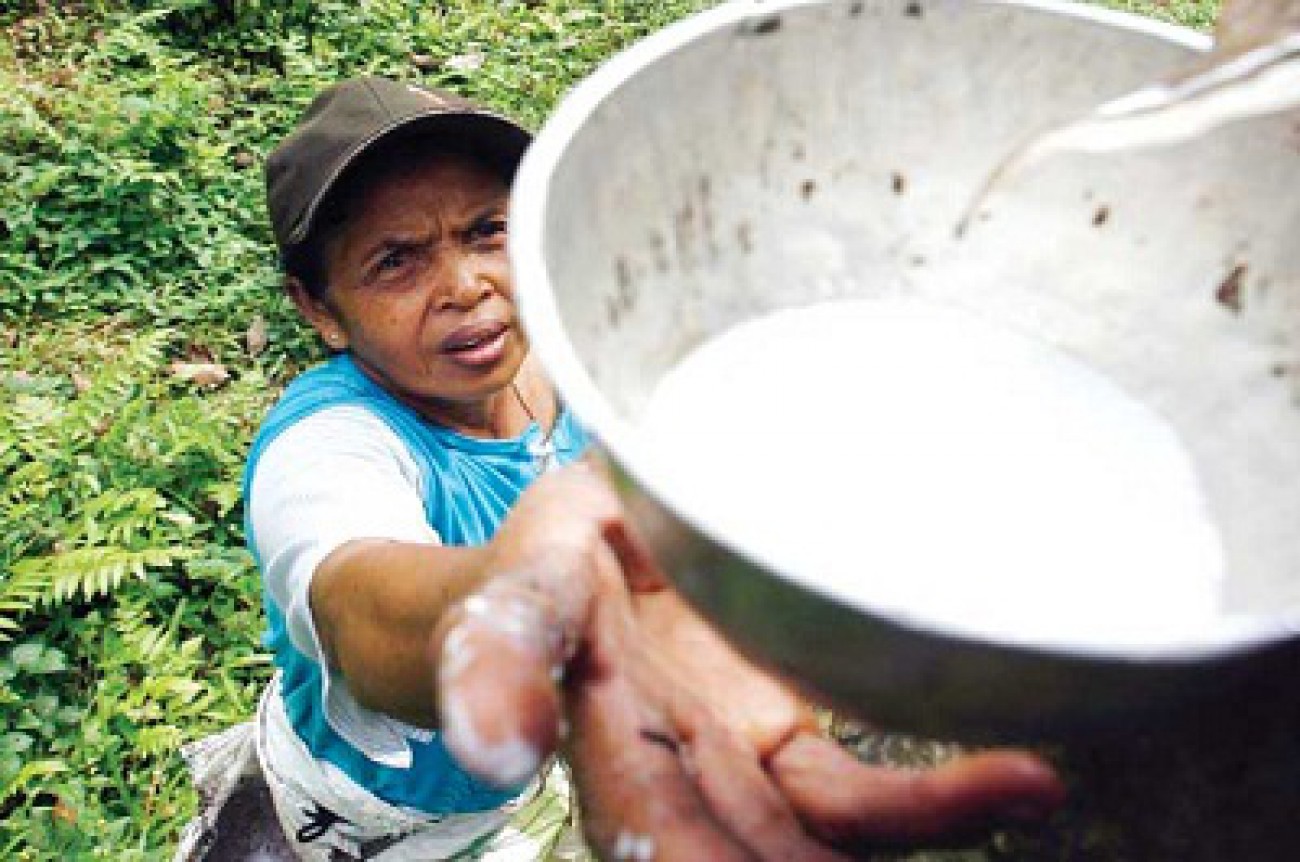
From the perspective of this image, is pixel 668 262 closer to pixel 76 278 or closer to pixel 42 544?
pixel 42 544

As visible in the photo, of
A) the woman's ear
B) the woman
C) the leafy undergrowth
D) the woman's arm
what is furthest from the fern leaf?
the woman's arm

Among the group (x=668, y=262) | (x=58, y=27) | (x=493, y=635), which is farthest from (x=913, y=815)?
(x=58, y=27)

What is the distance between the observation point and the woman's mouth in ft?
6.12

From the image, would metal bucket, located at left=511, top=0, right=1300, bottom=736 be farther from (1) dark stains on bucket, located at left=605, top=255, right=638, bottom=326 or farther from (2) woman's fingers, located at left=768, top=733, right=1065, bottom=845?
(2) woman's fingers, located at left=768, top=733, right=1065, bottom=845

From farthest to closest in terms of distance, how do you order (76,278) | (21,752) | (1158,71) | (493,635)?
1. (76,278)
2. (21,752)
3. (1158,71)
4. (493,635)


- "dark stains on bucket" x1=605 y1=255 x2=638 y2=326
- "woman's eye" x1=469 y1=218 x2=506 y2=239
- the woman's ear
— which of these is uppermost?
"dark stains on bucket" x1=605 y1=255 x2=638 y2=326

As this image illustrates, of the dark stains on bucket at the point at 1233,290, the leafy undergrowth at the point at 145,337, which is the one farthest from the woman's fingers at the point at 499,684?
the leafy undergrowth at the point at 145,337

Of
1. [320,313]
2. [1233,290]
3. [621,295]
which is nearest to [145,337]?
[320,313]

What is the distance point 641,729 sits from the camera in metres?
0.98

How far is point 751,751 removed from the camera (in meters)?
1.08

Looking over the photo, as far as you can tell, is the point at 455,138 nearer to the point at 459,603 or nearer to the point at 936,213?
the point at 936,213

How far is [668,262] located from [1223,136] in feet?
1.85

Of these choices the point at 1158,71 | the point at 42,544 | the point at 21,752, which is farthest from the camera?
the point at 42,544

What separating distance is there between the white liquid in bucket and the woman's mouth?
64cm
